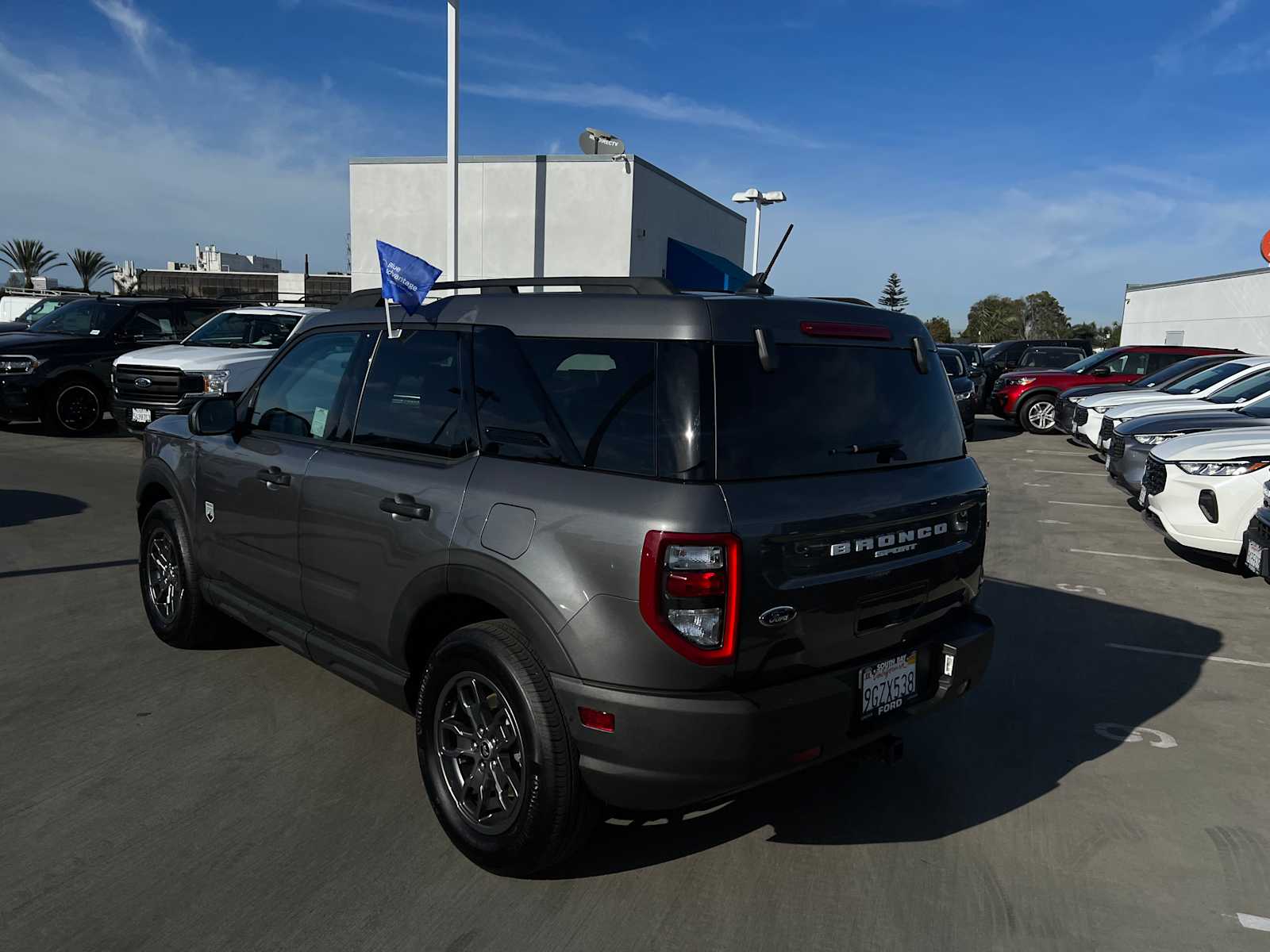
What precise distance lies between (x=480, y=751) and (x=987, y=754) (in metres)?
2.34

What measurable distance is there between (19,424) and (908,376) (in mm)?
15945

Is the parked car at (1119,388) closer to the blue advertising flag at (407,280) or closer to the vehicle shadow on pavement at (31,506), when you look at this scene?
the blue advertising flag at (407,280)

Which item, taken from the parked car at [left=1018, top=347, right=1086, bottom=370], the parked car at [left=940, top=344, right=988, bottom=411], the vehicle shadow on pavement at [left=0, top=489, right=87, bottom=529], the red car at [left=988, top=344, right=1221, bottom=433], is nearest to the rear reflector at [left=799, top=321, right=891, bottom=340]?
the vehicle shadow on pavement at [left=0, top=489, right=87, bottom=529]

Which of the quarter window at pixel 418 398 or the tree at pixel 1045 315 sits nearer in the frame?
the quarter window at pixel 418 398

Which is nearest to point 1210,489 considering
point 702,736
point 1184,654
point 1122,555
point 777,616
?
point 1122,555

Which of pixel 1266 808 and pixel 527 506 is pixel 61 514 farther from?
pixel 1266 808

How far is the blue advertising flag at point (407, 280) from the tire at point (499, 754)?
1.41 m

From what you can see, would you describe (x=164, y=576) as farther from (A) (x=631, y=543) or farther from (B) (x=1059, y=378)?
(B) (x=1059, y=378)

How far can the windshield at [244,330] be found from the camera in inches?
526

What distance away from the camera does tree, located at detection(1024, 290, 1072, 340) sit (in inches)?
3231

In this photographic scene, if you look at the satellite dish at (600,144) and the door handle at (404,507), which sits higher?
the satellite dish at (600,144)

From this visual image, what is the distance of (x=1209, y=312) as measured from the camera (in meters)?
33.1

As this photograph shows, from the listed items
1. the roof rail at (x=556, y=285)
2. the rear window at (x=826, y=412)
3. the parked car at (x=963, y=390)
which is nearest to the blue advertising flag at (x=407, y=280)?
the roof rail at (x=556, y=285)

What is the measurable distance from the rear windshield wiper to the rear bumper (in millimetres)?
704
